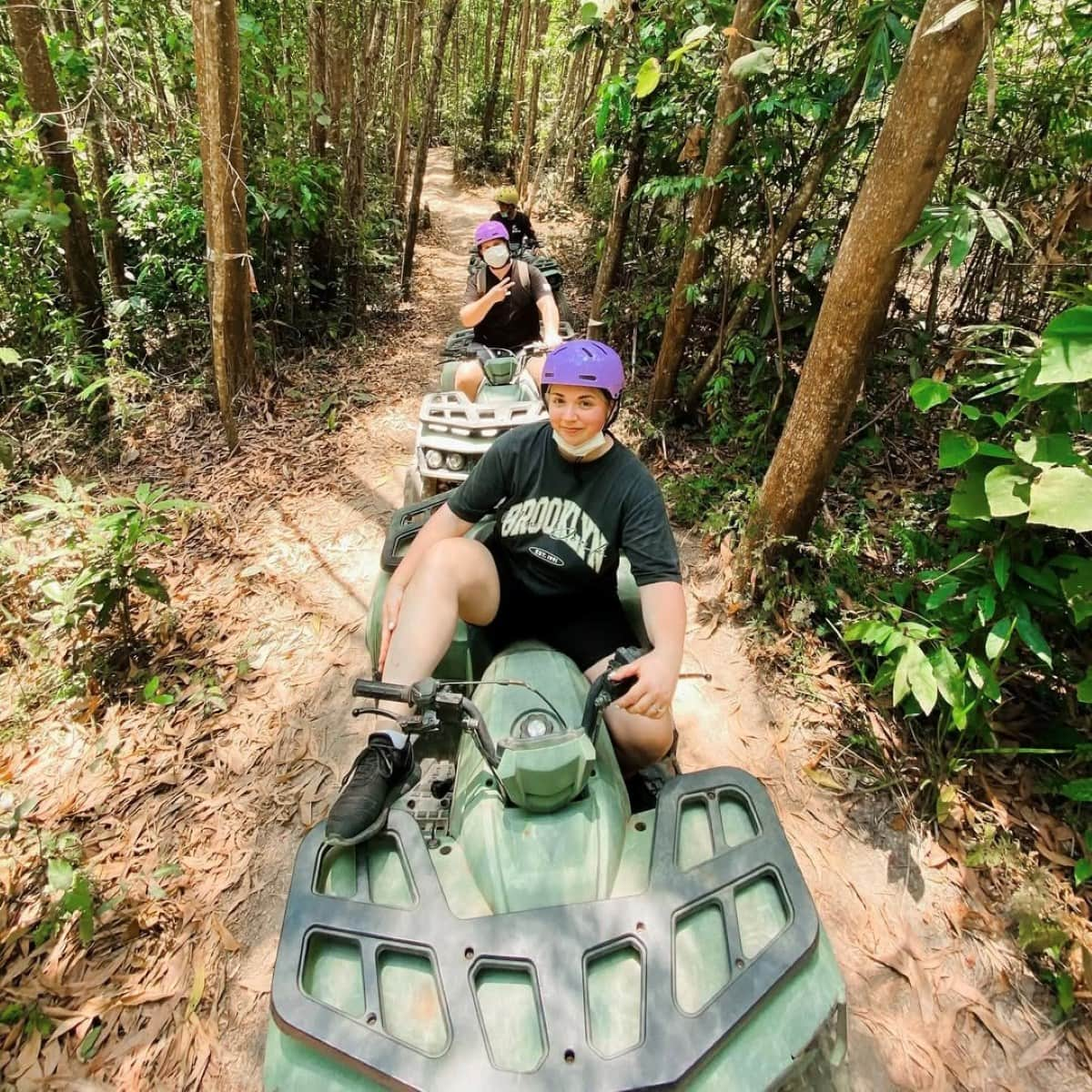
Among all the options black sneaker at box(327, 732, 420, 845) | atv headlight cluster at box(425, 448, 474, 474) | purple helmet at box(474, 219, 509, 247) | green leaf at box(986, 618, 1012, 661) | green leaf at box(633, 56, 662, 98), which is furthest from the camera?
purple helmet at box(474, 219, 509, 247)

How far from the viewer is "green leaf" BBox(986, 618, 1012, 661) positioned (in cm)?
263

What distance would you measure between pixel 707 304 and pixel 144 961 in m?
5.49

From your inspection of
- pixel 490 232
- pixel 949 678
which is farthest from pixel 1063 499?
pixel 490 232

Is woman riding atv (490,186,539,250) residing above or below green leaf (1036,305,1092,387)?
below

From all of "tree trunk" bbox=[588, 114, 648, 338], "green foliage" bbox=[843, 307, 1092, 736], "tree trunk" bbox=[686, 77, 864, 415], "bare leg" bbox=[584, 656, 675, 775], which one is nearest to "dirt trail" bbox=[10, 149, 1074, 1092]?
"green foliage" bbox=[843, 307, 1092, 736]

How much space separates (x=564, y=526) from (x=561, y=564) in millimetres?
137

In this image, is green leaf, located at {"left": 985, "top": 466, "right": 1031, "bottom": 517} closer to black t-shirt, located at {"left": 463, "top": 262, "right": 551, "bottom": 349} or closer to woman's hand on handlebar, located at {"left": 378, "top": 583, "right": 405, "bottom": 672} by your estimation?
woman's hand on handlebar, located at {"left": 378, "top": 583, "right": 405, "bottom": 672}

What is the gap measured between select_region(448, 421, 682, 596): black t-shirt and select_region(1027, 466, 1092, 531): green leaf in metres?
1.23

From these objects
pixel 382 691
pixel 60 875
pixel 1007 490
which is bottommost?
pixel 60 875

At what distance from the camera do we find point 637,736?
2205 millimetres

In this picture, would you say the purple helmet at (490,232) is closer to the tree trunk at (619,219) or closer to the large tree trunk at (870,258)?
the tree trunk at (619,219)

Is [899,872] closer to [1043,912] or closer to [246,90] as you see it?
[1043,912]

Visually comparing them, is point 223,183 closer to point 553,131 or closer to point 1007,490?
point 1007,490

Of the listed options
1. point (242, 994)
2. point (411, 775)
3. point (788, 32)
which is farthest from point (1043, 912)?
point (788, 32)
